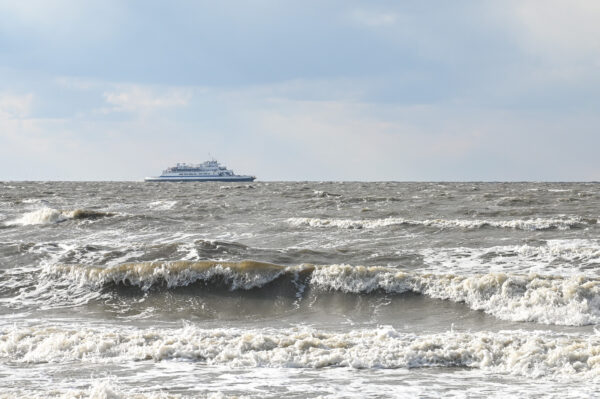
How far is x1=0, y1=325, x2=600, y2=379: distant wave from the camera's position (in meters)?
9.66

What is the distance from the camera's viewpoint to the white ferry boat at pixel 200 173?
17825 centimetres

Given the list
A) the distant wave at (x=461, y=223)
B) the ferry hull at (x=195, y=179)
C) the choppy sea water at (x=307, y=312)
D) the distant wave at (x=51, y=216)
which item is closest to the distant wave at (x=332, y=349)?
the choppy sea water at (x=307, y=312)

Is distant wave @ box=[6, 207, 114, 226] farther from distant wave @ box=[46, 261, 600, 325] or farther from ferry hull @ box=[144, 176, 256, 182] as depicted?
ferry hull @ box=[144, 176, 256, 182]

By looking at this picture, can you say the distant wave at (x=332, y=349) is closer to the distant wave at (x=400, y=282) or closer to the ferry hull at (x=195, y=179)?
the distant wave at (x=400, y=282)

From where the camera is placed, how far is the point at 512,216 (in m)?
33.8

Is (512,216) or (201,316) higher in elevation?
(512,216)

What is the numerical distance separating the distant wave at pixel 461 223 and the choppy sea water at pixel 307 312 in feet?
0.75

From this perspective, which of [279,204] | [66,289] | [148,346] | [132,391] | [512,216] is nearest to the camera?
[132,391]

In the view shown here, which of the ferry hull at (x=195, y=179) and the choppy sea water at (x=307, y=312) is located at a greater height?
the ferry hull at (x=195, y=179)

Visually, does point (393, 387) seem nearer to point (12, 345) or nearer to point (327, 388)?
point (327, 388)

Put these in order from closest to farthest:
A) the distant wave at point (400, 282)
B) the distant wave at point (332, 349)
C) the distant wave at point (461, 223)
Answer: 1. the distant wave at point (332, 349)
2. the distant wave at point (400, 282)
3. the distant wave at point (461, 223)

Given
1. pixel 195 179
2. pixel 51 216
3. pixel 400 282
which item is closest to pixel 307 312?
pixel 400 282

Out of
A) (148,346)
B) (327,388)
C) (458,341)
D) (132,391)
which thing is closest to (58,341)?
(148,346)

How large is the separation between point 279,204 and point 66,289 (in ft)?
97.3
